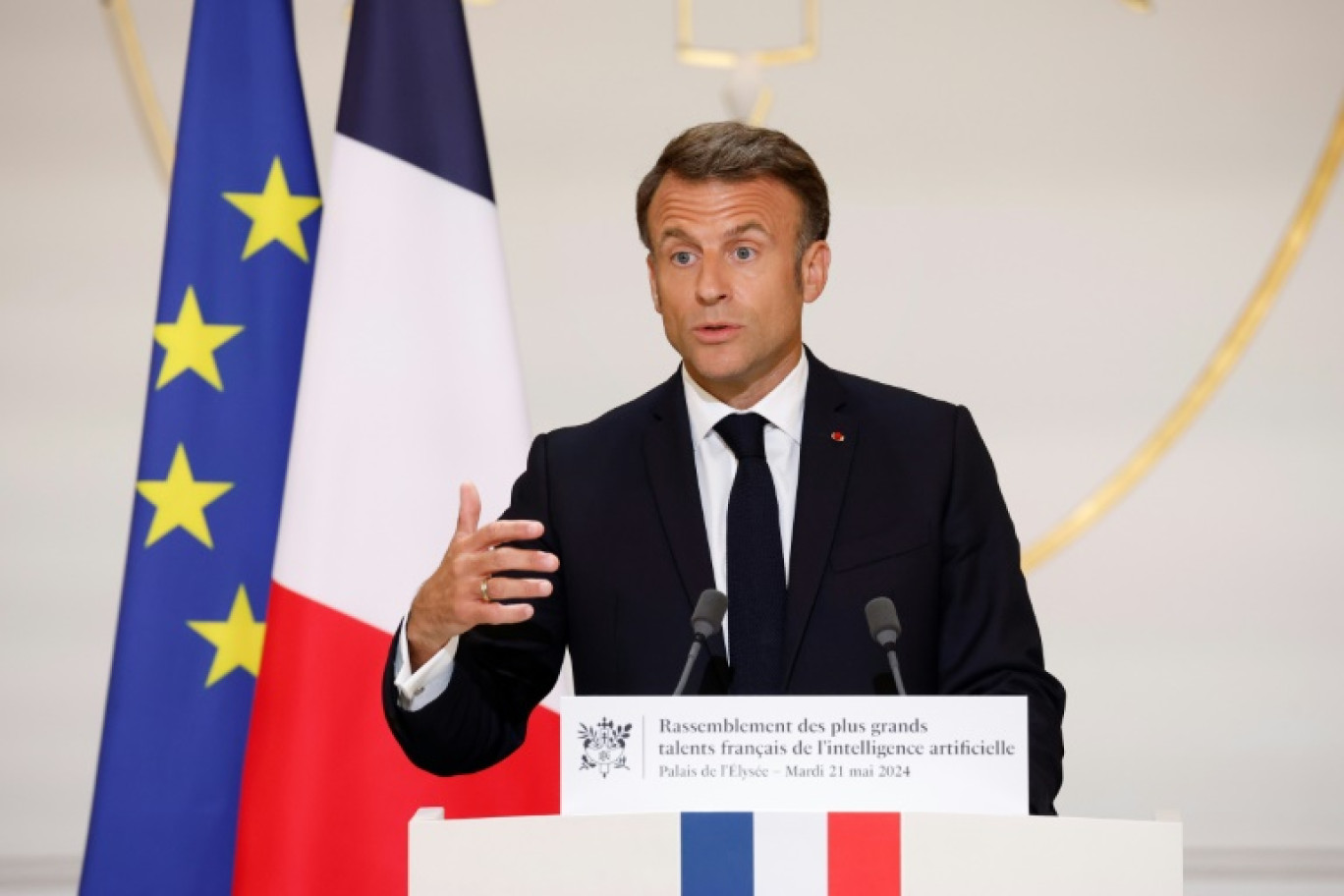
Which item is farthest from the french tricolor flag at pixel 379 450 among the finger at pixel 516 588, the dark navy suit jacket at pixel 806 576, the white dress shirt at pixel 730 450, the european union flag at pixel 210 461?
the finger at pixel 516 588

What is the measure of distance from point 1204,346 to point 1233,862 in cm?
120

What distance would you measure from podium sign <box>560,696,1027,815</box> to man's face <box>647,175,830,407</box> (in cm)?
78

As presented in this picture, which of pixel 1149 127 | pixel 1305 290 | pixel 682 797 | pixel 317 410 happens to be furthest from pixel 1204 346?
pixel 682 797

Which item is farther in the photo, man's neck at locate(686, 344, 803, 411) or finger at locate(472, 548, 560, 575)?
man's neck at locate(686, 344, 803, 411)

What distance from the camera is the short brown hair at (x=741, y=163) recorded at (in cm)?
240

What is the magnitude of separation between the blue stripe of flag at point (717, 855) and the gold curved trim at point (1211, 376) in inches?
91.3

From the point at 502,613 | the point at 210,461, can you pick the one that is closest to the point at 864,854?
the point at 502,613

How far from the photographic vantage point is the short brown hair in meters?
Result: 2.40

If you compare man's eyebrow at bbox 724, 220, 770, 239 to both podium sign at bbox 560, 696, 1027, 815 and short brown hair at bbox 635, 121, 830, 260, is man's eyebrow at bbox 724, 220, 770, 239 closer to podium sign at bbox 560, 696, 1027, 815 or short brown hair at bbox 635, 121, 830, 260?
short brown hair at bbox 635, 121, 830, 260

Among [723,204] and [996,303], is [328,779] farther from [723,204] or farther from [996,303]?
[996,303]

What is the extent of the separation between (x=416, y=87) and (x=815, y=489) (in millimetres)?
1331

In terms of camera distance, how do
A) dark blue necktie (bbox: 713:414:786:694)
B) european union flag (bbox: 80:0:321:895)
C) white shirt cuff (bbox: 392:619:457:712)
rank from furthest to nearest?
european union flag (bbox: 80:0:321:895)
dark blue necktie (bbox: 713:414:786:694)
white shirt cuff (bbox: 392:619:457:712)

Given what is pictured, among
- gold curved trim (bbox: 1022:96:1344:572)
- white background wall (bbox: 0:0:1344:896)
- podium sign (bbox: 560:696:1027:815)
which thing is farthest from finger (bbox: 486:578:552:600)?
gold curved trim (bbox: 1022:96:1344:572)

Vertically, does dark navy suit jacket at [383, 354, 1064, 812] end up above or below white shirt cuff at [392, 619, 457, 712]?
above
